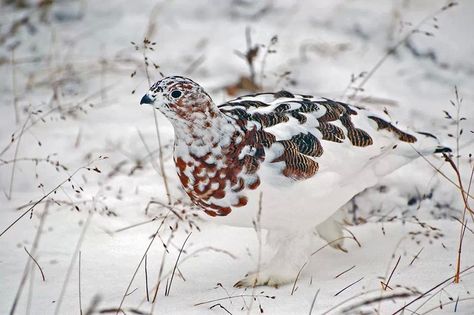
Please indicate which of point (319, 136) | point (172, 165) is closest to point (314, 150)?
point (319, 136)

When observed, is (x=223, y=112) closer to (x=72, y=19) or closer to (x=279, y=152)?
(x=279, y=152)

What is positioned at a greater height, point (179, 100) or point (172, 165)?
point (172, 165)

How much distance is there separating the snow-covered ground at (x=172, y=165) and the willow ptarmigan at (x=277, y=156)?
171mm

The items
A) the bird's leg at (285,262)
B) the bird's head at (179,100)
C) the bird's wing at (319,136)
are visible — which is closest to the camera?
the bird's head at (179,100)

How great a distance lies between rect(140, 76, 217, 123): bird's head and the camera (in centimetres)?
231

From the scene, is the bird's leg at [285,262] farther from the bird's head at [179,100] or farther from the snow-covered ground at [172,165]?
the bird's head at [179,100]

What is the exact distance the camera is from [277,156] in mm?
2395

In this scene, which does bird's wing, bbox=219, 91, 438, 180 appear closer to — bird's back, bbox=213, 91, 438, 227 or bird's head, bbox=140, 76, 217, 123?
bird's back, bbox=213, 91, 438, 227

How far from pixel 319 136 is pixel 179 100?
57 centimetres

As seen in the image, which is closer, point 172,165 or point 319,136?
point 319,136

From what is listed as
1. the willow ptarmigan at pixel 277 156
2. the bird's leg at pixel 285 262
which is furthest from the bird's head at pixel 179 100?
the bird's leg at pixel 285 262

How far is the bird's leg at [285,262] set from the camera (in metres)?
2.54

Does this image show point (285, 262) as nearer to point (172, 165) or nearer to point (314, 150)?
point (314, 150)

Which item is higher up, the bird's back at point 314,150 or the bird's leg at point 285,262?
the bird's back at point 314,150
